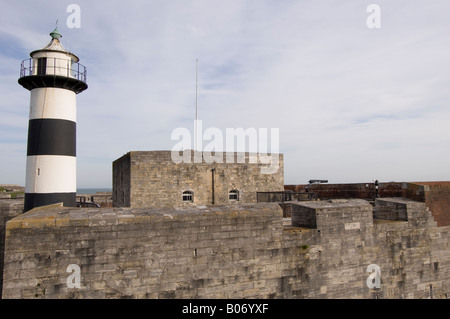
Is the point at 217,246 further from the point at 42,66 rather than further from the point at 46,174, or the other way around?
the point at 42,66

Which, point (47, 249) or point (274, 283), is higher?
point (47, 249)

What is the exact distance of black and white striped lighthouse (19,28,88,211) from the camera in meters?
11.8

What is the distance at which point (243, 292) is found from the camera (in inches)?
320

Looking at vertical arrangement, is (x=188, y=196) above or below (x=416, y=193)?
below

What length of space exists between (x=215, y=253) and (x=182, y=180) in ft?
26.7

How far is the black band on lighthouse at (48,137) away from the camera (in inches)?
463

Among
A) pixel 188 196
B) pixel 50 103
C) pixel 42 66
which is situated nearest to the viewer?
pixel 50 103

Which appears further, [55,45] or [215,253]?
[55,45]

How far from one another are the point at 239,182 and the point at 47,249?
36.7ft

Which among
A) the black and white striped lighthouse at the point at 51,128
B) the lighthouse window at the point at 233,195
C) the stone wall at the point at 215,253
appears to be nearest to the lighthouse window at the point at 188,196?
the lighthouse window at the point at 233,195

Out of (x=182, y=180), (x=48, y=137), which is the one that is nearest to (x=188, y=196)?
(x=182, y=180)

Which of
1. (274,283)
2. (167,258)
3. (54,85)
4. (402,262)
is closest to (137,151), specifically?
(54,85)

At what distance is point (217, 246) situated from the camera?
800 centimetres

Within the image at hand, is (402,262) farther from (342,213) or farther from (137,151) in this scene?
(137,151)
